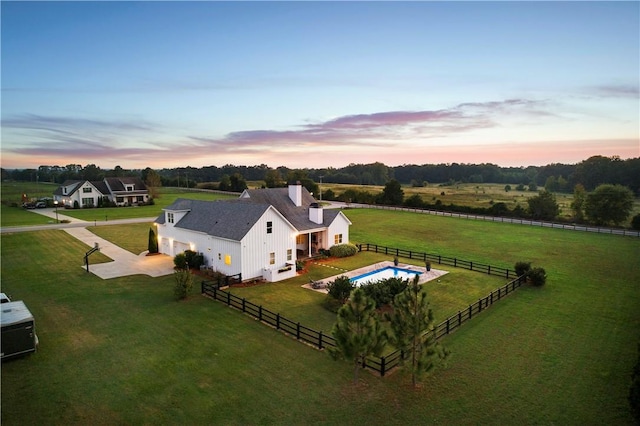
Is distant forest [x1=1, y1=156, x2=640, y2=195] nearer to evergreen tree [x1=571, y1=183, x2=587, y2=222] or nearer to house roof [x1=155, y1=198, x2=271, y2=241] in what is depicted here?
evergreen tree [x1=571, y1=183, x2=587, y2=222]

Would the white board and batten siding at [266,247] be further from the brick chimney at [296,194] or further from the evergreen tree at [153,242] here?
the evergreen tree at [153,242]

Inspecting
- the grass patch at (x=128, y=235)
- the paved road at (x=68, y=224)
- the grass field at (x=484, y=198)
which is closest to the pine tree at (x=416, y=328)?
the grass patch at (x=128, y=235)

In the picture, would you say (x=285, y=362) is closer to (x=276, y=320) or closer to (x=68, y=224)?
(x=276, y=320)

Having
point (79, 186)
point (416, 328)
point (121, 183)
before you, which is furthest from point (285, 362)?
point (121, 183)

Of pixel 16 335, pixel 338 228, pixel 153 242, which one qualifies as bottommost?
pixel 16 335

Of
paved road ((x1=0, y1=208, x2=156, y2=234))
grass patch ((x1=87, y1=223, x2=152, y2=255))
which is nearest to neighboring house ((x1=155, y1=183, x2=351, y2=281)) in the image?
grass patch ((x1=87, y1=223, x2=152, y2=255))
